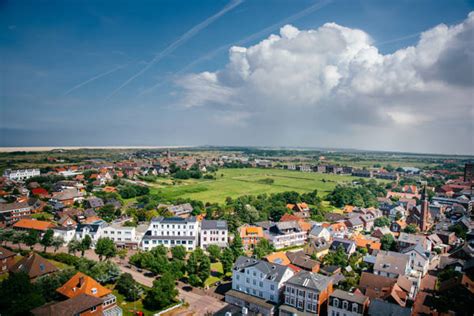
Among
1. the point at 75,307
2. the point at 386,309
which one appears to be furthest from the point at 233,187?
the point at 386,309

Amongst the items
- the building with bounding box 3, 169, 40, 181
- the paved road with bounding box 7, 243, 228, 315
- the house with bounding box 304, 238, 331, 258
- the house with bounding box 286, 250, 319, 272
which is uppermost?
the building with bounding box 3, 169, 40, 181

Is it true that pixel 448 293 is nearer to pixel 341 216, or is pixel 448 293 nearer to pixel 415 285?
pixel 415 285

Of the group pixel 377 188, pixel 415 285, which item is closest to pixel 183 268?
pixel 415 285

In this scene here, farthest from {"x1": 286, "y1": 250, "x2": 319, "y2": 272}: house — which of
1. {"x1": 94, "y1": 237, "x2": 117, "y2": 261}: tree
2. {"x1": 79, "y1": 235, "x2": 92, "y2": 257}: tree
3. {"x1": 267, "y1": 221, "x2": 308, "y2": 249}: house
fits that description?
{"x1": 79, "y1": 235, "x2": 92, "y2": 257}: tree

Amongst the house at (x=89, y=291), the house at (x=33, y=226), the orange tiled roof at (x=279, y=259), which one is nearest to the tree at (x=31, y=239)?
the house at (x=33, y=226)

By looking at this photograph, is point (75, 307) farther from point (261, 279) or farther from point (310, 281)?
point (310, 281)

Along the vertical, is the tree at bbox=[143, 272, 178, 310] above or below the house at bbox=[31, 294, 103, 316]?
below

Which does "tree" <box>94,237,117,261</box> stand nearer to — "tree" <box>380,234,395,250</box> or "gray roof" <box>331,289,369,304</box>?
"gray roof" <box>331,289,369,304</box>
